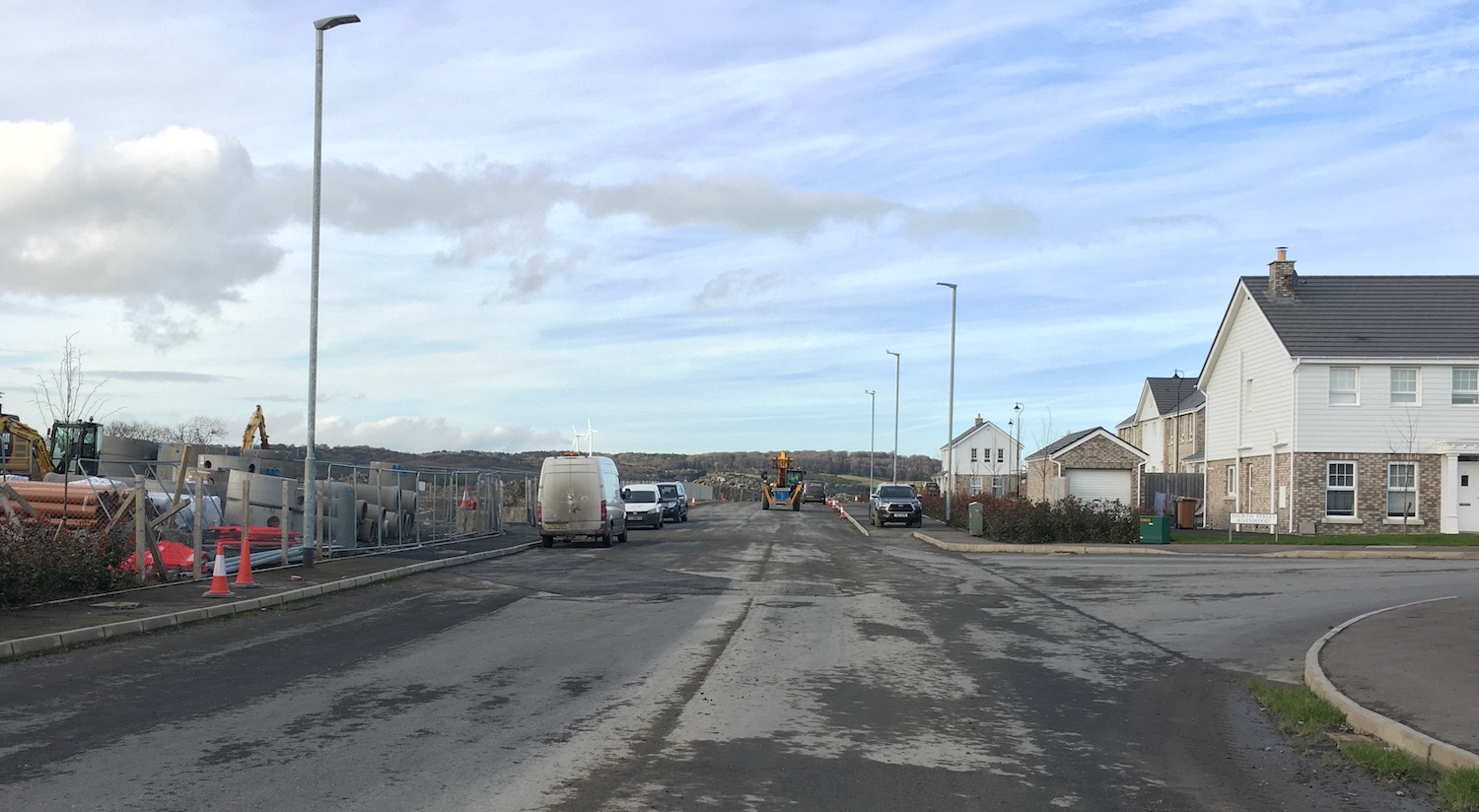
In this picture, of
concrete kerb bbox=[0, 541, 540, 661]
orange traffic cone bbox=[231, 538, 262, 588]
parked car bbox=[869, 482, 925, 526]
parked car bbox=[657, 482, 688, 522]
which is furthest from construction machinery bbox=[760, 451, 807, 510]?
orange traffic cone bbox=[231, 538, 262, 588]

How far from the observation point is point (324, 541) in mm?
24828

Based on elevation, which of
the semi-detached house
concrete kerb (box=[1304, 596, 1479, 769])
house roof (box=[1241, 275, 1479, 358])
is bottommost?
concrete kerb (box=[1304, 596, 1479, 769])

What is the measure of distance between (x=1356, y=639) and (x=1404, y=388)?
2791cm

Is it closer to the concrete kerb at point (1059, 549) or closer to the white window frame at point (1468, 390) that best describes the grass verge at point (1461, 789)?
the concrete kerb at point (1059, 549)

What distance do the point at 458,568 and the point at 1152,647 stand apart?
14705mm

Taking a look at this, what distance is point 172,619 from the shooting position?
13984 millimetres

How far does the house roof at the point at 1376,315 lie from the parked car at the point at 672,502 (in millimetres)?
24300

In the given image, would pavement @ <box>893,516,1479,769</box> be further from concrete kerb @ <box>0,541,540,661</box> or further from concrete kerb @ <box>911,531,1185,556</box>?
concrete kerb @ <box>911,531,1185,556</box>

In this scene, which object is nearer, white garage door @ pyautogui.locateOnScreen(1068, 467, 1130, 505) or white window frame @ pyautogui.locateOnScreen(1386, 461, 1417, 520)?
white window frame @ pyautogui.locateOnScreen(1386, 461, 1417, 520)

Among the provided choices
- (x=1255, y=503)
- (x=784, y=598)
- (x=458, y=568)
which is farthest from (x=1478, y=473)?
(x=458, y=568)

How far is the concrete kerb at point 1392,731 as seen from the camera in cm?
730

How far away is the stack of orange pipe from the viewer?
19.8 metres

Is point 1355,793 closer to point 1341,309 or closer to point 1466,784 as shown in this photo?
point 1466,784

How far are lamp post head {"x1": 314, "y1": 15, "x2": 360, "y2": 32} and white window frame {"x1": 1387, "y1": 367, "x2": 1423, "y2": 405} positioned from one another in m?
31.4
